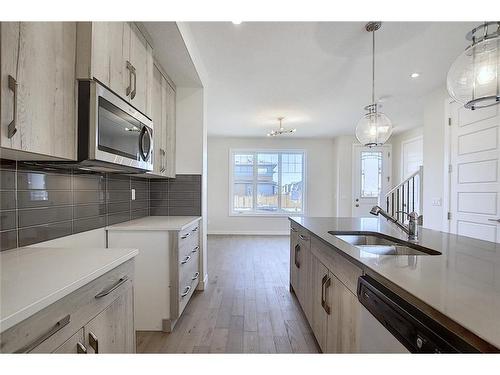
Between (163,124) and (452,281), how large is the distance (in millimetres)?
2595

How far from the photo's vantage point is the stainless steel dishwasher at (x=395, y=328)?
0.64 m

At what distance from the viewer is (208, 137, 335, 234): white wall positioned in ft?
22.2

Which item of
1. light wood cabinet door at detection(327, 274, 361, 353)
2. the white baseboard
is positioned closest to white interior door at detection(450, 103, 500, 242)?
light wood cabinet door at detection(327, 274, 361, 353)

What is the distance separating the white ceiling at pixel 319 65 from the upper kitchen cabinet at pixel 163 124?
0.51 metres

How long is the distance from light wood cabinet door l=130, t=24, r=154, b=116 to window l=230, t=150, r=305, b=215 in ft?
15.8

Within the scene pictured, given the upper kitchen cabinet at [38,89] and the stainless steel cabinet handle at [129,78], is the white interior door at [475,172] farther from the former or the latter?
the upper kitchen cabinet at [38,89]

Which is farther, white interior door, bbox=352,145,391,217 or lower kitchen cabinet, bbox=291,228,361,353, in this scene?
white interior door, bbox=352,145,391,217

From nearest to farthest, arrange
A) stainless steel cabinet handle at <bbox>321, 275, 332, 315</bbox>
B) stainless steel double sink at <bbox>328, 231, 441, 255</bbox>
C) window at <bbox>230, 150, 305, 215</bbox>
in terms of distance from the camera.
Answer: stainless steel double sink at <bbox>328, 231, 441, 255</bbox> < stainless steel cabinet handle at <bbox>321, 275, 332, 315</bbox> < window at <bbox>230, 150, 305, 215</bbox>

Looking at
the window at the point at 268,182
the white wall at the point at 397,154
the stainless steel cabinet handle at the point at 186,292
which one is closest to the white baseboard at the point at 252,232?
the window at the point at 268,182

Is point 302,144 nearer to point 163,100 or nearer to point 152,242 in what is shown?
point 163,100

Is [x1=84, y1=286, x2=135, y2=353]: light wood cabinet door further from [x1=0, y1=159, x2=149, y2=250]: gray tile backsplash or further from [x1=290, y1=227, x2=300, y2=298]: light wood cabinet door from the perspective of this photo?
[x1=290, y1=227, x2=300, y2=298]: light wood cabinet door

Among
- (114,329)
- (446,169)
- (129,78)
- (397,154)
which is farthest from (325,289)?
(397,154)

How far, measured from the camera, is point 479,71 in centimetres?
128
